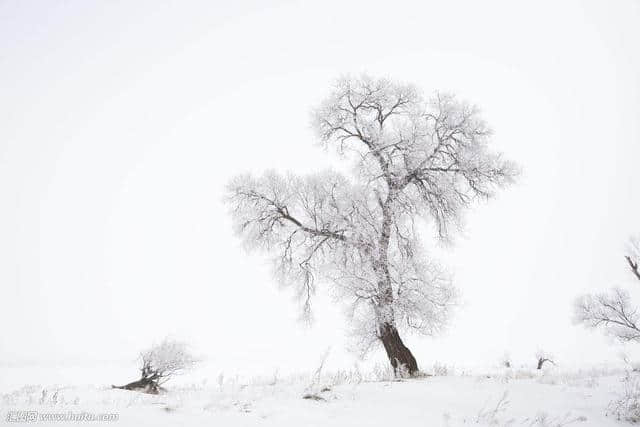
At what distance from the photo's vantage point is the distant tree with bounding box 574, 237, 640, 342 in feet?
86.4

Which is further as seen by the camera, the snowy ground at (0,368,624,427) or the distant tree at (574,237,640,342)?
the distant tree at (574,237,640,342)

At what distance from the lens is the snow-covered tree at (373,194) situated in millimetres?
11203

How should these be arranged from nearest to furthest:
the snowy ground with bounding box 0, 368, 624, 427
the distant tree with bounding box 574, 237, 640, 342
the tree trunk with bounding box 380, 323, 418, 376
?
the snowy ground with bounding box 0, 368, 624, 427 → the tree trunk with bounding box 380, 323, 418, 376 → the distant tree with bounding box 574, 237, 640, 342

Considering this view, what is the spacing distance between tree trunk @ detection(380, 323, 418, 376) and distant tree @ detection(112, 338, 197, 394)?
6.19 meters

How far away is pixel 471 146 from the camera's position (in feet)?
40.8

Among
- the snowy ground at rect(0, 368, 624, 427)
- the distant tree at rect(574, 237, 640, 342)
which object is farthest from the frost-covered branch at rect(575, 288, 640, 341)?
the snowy ground at rect(0, 368, 624, 427)

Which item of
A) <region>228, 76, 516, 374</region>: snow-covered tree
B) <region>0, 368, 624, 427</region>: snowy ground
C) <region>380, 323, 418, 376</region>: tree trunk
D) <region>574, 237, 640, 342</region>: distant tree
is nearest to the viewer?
<region>0, 368, 624, 427</region>: snowy ground

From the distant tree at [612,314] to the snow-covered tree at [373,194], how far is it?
74.4 ft

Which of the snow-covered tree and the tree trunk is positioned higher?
the snow-covered tree

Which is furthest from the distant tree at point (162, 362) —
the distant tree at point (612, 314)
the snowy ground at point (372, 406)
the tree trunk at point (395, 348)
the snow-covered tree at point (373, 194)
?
the distant tree at point (612, 314)

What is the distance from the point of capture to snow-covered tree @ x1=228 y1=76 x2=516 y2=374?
1120 cm

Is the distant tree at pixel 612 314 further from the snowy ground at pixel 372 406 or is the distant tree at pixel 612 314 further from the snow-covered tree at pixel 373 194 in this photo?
the snowy ground at pixel 372 406

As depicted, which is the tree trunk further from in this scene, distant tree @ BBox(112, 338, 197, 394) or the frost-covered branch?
the frost-covered branch

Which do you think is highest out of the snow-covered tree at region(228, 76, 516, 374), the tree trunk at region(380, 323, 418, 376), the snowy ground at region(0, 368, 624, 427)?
the snow-covered tree at region(228, 76, 516, 374)
